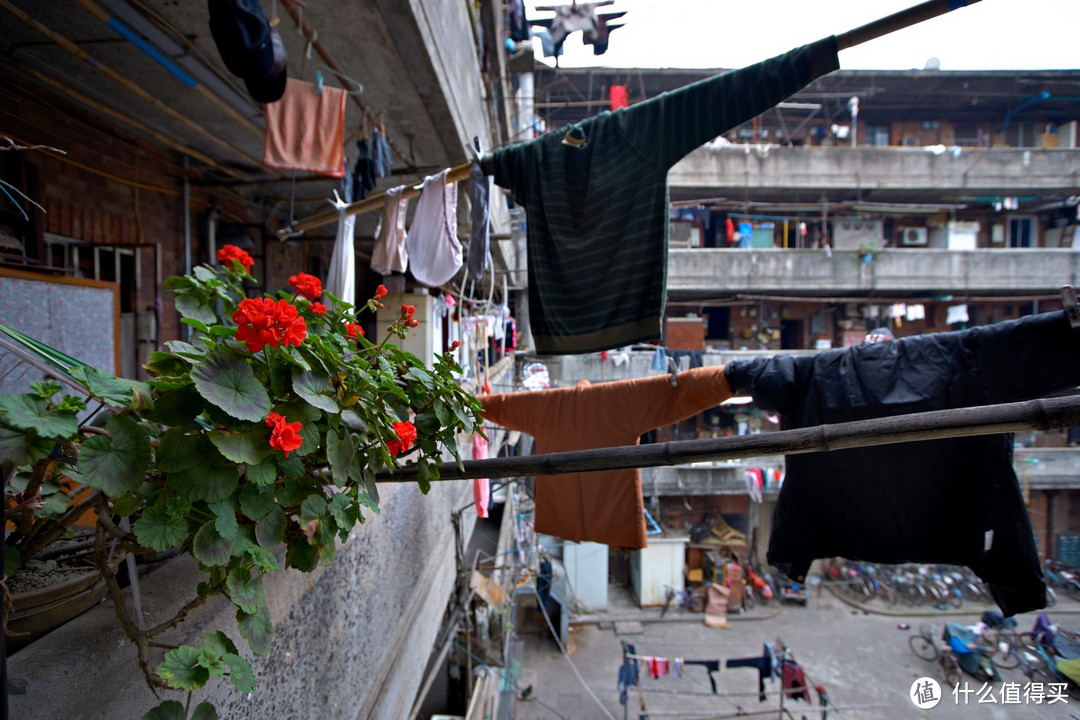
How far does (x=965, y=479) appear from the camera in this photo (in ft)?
9.08

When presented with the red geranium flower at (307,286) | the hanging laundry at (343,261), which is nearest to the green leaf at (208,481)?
the red geranium flower at (307,286)

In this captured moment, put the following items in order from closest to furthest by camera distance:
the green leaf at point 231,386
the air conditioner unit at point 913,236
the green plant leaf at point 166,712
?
the green plant leaf at point 166,712
the green leaf at point 231,386
the air conditioner unit at point 913,236

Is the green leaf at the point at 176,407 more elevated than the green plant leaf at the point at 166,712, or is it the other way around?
the green leaf at the point at 176,407

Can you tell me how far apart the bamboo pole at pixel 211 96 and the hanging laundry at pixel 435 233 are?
183 cm

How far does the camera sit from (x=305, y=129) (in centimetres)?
389

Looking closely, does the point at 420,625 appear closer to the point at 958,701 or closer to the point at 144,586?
the point at 144,586

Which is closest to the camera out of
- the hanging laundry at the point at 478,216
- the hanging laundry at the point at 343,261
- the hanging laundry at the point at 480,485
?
the hanging laundry at the point at 478,216

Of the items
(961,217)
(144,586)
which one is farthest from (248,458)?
(961,217)

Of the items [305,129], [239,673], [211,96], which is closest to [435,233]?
[305,129]

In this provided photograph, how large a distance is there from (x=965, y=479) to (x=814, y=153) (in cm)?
1819

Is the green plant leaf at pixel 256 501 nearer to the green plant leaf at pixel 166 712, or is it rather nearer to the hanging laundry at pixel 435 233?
the green plant leaf at pixel 166 712

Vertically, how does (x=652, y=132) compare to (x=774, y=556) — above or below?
above

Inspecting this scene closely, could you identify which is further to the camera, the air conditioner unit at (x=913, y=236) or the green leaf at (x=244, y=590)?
the air conditioner unit at (x=913, y=236)

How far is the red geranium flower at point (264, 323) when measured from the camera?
112 centimetres
